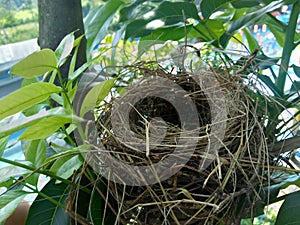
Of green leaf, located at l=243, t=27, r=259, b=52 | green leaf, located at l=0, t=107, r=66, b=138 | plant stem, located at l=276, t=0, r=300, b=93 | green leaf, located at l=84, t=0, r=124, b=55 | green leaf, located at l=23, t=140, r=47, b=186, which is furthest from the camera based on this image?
green leaf, located at l=243, t=27, r=259, b=52

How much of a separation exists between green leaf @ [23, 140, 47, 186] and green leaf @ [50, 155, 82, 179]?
0.07ft

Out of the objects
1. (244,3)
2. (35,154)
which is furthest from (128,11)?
(35,154)

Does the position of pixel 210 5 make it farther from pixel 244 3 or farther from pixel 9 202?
pixel 9 202

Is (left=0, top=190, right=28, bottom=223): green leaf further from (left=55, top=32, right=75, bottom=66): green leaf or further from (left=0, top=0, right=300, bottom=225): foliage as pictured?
(left=55, top=32, right=75, bottom=66): green leaf

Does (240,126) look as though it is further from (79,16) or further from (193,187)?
(79,16)

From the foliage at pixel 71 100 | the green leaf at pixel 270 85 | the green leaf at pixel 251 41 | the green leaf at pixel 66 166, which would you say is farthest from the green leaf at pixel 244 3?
the green leaf at pixel 66 166

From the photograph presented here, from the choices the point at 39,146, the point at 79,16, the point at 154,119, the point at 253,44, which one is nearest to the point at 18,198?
the point at 39,146

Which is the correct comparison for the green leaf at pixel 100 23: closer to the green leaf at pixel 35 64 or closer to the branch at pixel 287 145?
the green leaf at pixel 35 64

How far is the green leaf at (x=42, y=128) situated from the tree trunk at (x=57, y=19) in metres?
0.27

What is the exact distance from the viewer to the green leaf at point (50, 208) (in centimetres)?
41

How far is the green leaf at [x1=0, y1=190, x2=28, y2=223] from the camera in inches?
14.3

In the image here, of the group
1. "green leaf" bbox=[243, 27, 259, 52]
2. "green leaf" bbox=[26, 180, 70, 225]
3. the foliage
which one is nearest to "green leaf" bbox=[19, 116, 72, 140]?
the foliage

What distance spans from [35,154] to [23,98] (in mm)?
113

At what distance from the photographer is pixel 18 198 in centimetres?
39
